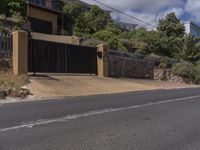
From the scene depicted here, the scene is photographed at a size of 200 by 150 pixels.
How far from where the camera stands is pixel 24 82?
55.6 ft

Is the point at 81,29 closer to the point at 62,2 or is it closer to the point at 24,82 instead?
the point at 62,2

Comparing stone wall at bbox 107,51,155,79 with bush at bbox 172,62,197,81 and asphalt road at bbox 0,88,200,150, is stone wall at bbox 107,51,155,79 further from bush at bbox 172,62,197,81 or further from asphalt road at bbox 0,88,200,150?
asphalt road at bbox 0,88,200,150

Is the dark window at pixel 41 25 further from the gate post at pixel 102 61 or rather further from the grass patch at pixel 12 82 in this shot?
the grass patch at pixel 12 82

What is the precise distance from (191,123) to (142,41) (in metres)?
31.8

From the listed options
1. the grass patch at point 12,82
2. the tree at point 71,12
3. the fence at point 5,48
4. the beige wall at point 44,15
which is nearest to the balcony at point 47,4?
the beige wall at point 44,15

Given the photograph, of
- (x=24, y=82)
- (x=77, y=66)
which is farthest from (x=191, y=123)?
(x=77, y=66)

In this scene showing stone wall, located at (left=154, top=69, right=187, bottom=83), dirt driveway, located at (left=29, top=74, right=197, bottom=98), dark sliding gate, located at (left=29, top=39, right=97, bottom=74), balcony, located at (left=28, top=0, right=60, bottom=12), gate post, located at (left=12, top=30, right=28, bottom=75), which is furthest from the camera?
balcony, located at (left=28, top=0, right=60, bottom=12)

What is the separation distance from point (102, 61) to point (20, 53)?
6977mm

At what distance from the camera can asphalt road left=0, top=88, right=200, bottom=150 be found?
22.5 feet

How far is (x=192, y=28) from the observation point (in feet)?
265

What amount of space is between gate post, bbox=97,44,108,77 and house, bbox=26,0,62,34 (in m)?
15.1

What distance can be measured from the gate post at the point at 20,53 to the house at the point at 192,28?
59771 millimetres

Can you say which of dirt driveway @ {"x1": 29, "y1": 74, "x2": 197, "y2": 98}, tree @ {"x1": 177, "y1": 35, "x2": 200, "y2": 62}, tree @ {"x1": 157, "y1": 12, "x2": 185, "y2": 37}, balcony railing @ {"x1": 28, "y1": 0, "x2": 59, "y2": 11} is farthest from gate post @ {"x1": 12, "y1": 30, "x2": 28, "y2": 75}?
tree @ {"x1": 157, "y1": 12, "x2": 185, "y2": 37}

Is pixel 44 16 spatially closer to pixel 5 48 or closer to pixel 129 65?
pixel 129 65
